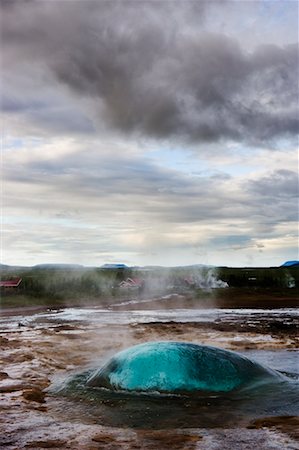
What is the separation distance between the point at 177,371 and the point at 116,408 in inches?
47.1

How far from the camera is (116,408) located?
7.40m

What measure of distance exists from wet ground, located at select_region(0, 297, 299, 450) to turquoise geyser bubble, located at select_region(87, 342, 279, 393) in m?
0.36

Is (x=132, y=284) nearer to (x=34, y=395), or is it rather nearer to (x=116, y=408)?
(x=34, y=395)

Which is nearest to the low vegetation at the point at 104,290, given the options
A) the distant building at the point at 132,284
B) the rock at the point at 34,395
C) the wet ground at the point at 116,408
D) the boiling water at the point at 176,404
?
the distant building at the point at 132,284

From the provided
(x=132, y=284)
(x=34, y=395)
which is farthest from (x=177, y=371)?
(x=132, y=284)

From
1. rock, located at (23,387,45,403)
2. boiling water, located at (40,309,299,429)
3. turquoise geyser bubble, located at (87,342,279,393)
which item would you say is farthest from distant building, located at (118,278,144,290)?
turquoise geyser bubble, located at (87,342,279,393)

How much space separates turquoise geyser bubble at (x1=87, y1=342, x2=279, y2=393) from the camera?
8.02m

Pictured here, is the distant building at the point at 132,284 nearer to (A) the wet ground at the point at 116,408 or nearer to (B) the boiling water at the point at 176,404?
(A) the wet ground at the point at 116,408

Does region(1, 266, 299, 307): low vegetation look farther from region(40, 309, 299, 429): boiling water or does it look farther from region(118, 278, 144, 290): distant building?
region(40, 309, 299, 429): boiling water

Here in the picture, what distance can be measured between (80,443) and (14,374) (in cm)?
465

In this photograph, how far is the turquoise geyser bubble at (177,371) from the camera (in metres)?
8.02

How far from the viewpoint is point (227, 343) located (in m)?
14.8

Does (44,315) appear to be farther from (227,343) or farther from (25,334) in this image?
(227,343)

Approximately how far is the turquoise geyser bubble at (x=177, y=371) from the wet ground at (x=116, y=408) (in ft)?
1.18
